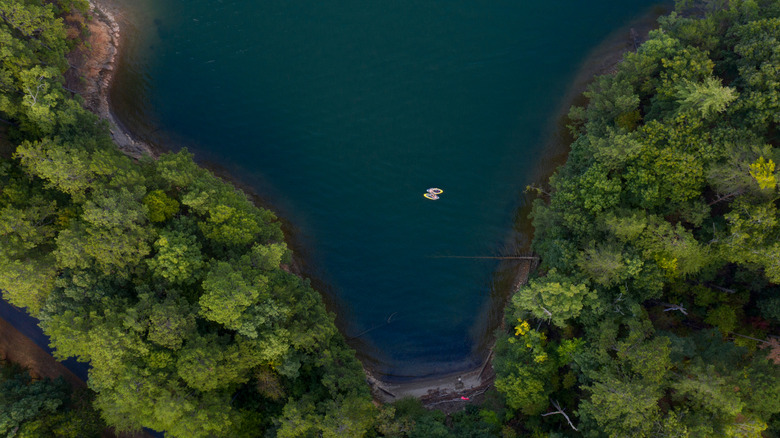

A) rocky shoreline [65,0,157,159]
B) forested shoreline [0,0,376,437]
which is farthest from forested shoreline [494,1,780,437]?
rocky shoreline [65,0,157,159]

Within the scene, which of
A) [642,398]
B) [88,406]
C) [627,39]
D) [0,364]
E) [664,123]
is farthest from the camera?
[627,39]

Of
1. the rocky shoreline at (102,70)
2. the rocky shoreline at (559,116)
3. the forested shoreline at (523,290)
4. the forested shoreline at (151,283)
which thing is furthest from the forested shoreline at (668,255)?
the rocky shoreline at (102,70)

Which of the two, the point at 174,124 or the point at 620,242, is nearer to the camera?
the point at 620,242

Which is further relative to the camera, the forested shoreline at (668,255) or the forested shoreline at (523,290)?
the forested shoreline at (523,290)

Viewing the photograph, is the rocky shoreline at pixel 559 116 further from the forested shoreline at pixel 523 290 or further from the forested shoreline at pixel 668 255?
the forested shoreline at pixel 668 255

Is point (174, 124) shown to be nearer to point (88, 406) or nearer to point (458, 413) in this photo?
point (88, 406)

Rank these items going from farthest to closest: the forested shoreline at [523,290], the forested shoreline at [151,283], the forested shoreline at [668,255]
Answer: the forested shoreline at [151,283]
the forested shoreline at [523,290]
the forested shoreline at [668,255]

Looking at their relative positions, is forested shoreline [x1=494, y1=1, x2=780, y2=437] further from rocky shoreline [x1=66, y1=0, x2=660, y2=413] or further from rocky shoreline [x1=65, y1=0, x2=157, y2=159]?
rocky shoreline [x1=65, y1=0, x2=157, y2=159]

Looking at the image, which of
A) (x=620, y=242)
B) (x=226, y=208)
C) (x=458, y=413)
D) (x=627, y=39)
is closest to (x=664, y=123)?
(x=620, y=242)

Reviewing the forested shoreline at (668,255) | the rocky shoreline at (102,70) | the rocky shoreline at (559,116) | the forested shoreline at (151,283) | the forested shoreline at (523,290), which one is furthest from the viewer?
the rocky shoreline at (102,70)
